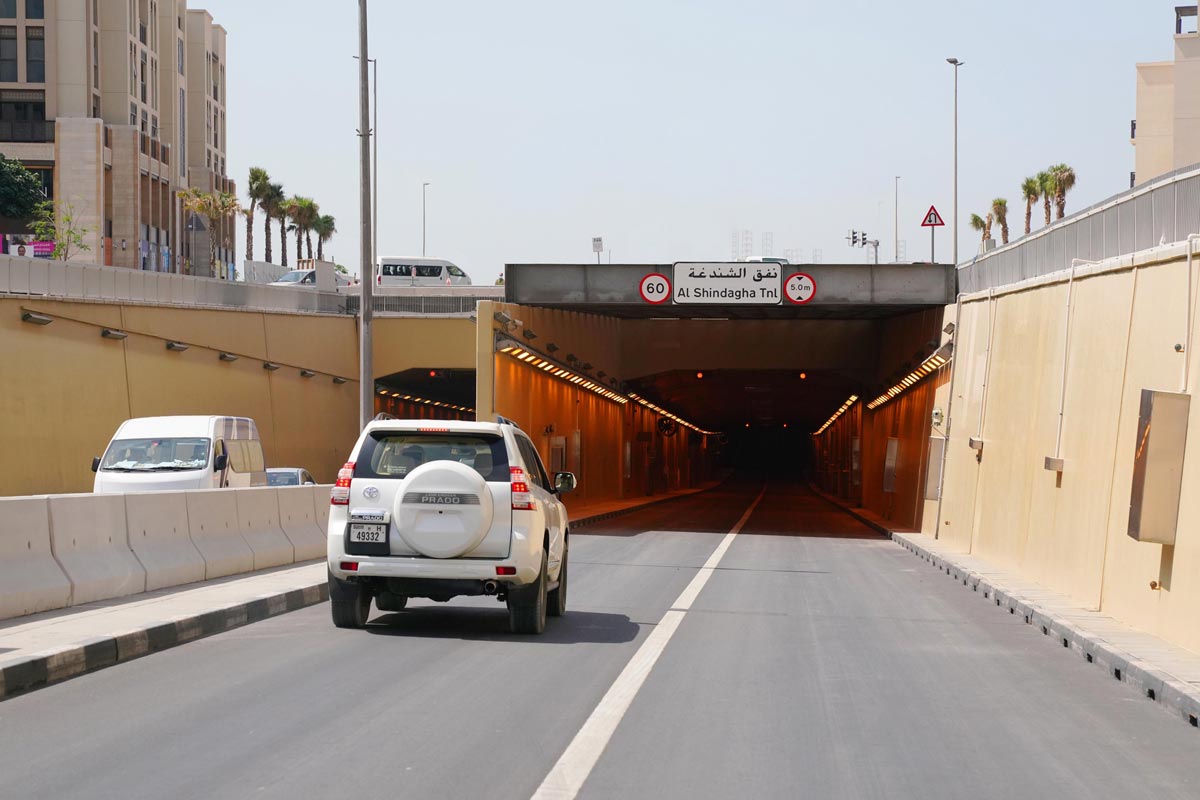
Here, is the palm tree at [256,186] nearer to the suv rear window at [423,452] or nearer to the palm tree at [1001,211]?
the palm tree at [1001,211]

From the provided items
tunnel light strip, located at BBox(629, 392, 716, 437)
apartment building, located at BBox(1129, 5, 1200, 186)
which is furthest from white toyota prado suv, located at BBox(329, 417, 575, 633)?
apartment building, located at BBox(1129, 5, 1200, 186)

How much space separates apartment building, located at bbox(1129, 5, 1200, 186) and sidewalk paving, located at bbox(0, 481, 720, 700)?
58670mm

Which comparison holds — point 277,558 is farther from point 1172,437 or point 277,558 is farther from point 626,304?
point 626,304

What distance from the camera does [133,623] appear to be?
12133 mm

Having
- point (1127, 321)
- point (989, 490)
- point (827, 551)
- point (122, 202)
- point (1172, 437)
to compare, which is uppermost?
point (122, 202)

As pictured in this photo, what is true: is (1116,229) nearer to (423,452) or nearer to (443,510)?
(423,452)

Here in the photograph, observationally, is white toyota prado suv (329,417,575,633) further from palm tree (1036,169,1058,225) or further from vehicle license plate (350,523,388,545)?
palm tree (1036,169,1058,225)

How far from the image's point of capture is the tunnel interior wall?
44.6ft

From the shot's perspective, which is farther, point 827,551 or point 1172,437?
point 827,551

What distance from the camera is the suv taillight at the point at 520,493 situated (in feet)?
42.0

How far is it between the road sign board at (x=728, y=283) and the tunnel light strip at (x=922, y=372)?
433 centimetres

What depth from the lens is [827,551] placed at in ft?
96.2

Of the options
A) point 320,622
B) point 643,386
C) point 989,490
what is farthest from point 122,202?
point 320,622

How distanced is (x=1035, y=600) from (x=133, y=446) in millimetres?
16795
